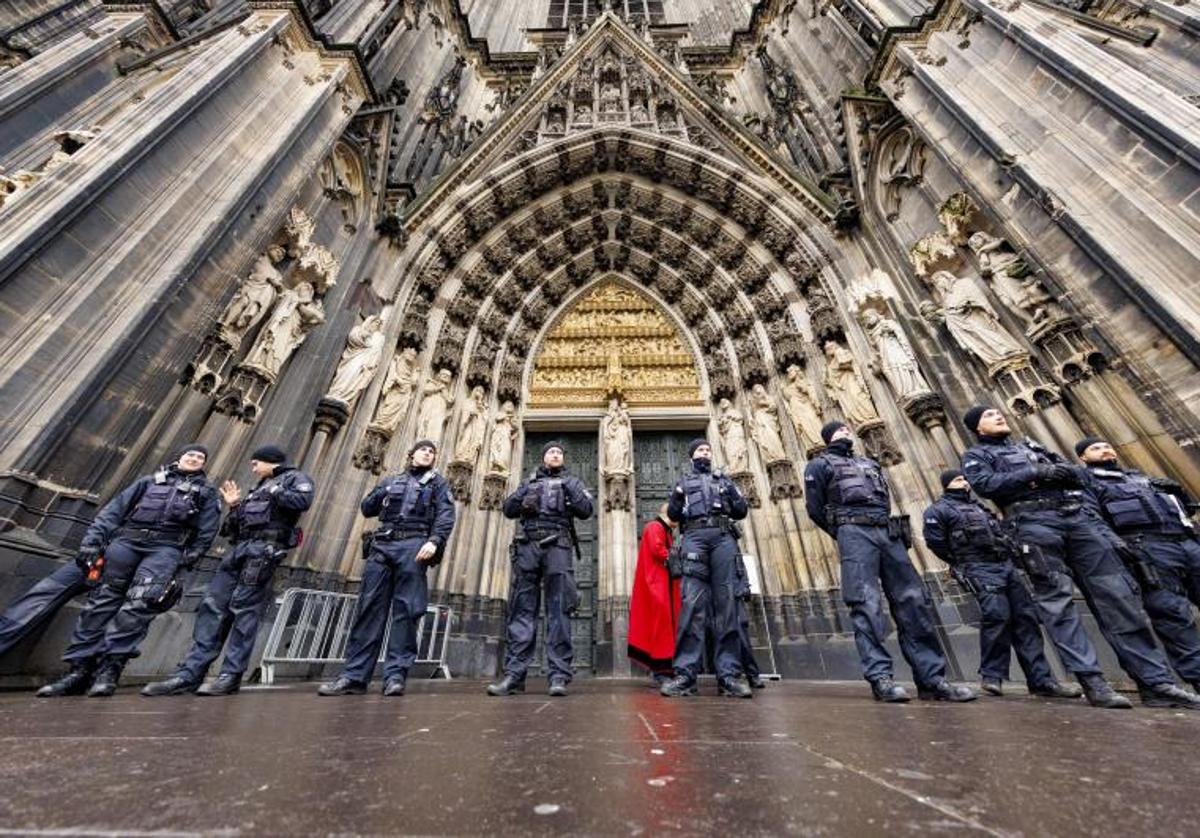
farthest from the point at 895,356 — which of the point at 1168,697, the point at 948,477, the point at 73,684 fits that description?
the point at 73,684

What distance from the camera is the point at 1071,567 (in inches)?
111

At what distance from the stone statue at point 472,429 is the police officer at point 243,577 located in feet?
12.0

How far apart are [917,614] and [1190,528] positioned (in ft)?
6.59

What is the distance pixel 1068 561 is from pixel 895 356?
3805 millimetres

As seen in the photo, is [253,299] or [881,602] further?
[253,299]

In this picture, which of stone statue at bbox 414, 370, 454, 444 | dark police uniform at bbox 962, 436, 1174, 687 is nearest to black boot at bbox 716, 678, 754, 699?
dark police uniform at bbox 962, 436, 1174, 687

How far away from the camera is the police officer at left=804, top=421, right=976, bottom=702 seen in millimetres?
2689

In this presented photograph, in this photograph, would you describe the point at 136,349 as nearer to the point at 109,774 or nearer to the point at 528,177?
the point at 109,774

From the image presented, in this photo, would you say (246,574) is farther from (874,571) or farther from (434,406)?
(434,406)

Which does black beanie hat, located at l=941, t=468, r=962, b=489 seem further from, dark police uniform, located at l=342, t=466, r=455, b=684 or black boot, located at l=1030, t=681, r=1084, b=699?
dark police uniform, located at l=342, t=466, r=455, b=684

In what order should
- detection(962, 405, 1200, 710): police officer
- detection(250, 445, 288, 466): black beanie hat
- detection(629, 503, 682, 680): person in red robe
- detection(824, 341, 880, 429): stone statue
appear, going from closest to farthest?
detection(962, 405, 1200, 710): police officer < detection(250, 445, 288, 466): black beanie hat < detection(629, 503, 682, 680): person in red robe < detection(824, 341, 880, 429): stone statue

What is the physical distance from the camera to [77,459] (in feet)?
11.9

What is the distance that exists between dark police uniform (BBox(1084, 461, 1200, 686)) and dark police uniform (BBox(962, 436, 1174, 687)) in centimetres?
15

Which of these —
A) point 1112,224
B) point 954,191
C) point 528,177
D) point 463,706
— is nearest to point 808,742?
point 463,706
